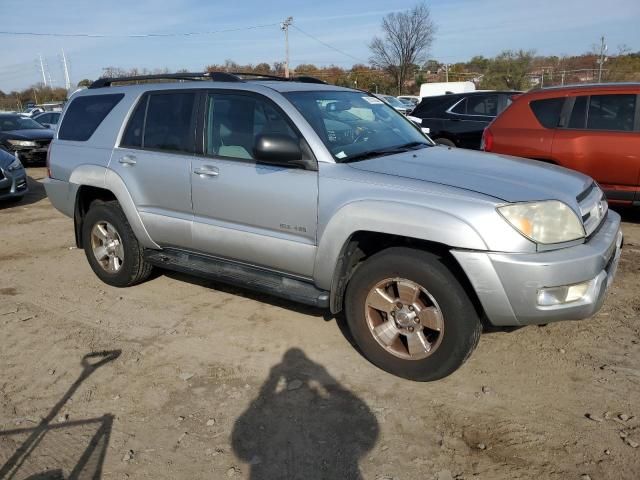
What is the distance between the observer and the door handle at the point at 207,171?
12.8 feet

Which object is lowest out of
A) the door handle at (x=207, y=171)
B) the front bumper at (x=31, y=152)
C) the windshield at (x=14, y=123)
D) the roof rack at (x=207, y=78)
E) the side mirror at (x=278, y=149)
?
the front bumper at (x=31, y=152)

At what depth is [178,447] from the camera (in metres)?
2.76

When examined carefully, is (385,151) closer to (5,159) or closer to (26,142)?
(5,159)

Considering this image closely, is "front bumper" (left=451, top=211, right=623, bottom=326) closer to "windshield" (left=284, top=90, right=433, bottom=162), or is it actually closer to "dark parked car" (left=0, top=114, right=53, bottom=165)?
"windshield" (left=284, top=90, right=433, bottom=162)

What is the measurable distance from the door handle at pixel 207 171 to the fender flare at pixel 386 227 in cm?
105

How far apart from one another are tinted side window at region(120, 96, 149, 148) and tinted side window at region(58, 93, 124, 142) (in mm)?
314

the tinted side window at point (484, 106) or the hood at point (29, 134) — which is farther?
the hood at point (29, 134)

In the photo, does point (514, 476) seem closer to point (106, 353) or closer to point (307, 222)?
point (307, 222)

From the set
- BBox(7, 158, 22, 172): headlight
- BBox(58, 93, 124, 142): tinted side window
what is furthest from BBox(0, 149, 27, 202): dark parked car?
BBox(58, 93, 124, 142): tinted side window

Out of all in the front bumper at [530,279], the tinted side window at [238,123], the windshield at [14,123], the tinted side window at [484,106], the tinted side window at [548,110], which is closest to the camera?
the front bumper at [530,279]

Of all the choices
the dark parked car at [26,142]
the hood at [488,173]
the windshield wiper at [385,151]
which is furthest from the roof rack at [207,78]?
the dark parked car at [26,142]

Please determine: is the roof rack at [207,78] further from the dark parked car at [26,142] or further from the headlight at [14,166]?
the dark parked car at [26,142]

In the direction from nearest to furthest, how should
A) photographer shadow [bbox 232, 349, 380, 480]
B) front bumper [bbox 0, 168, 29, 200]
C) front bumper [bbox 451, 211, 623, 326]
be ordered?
photographer shadow [bbox 232, 349, 380, 480], front bumper [bbox 451, 211, 623, 326], front bumper [bbox 0, 168, 29, 200]

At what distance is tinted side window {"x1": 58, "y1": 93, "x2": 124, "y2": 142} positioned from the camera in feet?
15.9
